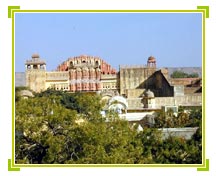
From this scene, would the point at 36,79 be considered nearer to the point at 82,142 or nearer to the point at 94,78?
the point at 94,78

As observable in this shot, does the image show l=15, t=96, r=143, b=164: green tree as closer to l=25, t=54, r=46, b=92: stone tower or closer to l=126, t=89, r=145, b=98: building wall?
l=126, t=89, r=145, b=98: building wall

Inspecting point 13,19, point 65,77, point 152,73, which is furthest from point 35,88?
point 13,19

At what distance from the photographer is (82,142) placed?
196 inches

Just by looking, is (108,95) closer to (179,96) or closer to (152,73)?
(179,96)

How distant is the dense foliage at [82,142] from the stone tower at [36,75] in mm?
10784

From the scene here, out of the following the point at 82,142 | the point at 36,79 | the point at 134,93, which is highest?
the point at 36,79

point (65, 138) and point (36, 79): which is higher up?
point (36, 79)

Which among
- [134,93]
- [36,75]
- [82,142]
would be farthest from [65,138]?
[36,75]

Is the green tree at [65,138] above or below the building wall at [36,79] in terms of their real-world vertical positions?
below

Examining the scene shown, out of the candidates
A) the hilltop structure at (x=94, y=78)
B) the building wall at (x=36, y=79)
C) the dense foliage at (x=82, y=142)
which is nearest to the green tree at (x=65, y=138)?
the dense foliage at (x=82, y=142)

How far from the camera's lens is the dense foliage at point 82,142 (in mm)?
4797

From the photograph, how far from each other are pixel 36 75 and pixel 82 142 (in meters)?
11.6

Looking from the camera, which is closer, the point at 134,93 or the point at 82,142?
the point at 82,142

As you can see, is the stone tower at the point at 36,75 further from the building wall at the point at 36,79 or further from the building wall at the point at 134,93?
the building wall at the point at 134,93
